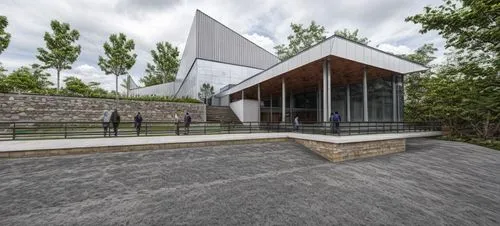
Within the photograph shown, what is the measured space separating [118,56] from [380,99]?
29288 millimetres

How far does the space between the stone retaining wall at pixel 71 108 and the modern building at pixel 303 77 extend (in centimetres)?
805

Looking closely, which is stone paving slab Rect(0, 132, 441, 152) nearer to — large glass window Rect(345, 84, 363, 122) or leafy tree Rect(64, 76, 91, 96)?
large glass window Rect(345, 84, 363, 122)

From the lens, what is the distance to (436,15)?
9.21m

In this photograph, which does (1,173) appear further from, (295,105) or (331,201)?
(295,105)

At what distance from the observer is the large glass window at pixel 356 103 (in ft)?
56.6

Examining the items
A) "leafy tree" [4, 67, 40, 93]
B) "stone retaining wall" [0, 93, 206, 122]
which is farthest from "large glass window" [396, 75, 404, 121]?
"leafy tree" [4, 67, 40, 93]

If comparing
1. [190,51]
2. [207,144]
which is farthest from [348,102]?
[190,51]

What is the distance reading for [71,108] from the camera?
14.7 meters

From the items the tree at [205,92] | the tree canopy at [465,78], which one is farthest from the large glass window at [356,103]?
the tree at [205,92]

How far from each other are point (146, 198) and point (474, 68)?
51.9ft

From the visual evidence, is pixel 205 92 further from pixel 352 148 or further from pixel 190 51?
pixel 352 148

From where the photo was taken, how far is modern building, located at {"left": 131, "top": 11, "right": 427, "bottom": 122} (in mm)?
10930

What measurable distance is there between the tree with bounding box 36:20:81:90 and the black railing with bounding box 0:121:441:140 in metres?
11.8

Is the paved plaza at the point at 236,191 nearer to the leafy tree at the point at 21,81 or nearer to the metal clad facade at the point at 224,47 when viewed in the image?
the metal clad facade at the point at 224,47
